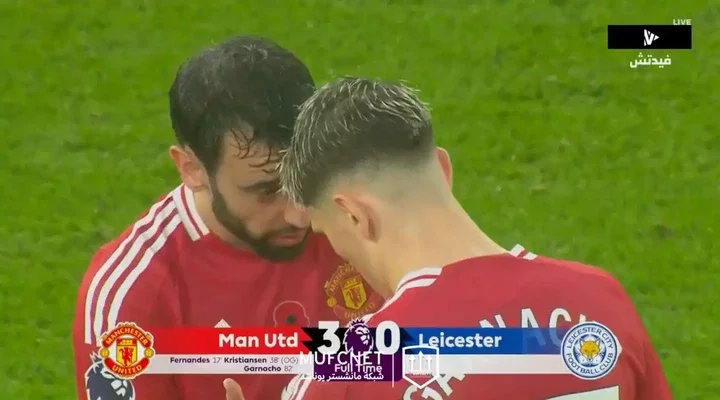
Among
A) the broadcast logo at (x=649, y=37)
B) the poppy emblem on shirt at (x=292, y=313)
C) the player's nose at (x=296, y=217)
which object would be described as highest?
the broadcast logo at (x=649, y=37)

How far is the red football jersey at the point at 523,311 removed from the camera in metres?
0.90

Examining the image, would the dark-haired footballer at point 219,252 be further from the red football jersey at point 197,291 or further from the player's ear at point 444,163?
the player's ear at point 444,163

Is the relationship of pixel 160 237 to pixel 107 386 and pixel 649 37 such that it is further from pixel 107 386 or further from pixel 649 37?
pixel 649 37

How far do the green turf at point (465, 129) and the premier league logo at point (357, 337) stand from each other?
27cm

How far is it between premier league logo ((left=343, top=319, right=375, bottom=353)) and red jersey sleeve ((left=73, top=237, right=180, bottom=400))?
16cm

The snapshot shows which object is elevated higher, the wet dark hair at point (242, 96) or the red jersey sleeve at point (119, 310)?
the wet dark hair at point (242, 96)

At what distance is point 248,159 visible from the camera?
105 centimetres

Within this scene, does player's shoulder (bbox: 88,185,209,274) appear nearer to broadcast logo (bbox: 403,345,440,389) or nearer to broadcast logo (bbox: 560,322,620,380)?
broadcast logo (bbox: 403,345,440,389)

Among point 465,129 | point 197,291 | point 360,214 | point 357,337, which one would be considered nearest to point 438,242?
point 360,214

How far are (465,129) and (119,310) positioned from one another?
533 millimetres

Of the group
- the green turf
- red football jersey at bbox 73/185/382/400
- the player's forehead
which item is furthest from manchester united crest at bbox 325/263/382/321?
the green turf

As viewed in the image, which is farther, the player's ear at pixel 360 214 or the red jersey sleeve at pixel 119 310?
the red jersey sleeve at pixel 119 310

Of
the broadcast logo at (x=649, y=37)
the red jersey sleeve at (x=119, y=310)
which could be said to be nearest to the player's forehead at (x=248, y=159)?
the red jersey sleeve at (x=119, y=310)

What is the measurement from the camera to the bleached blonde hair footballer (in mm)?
950
